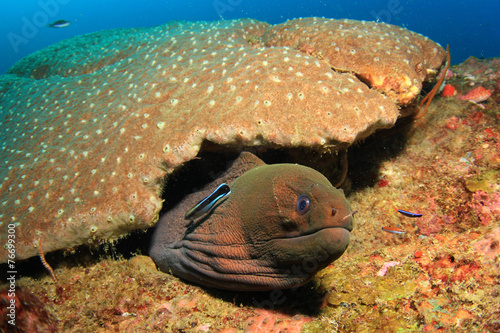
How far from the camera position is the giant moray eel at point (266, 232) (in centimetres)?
174

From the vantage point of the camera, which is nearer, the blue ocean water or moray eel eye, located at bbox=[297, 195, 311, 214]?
moray eel eye, located at bbox=[297, 195, 311, 214]

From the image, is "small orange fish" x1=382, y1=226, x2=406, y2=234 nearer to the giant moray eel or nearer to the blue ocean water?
the giant moray eel

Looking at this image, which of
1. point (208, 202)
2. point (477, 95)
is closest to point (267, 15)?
point (477, 95)

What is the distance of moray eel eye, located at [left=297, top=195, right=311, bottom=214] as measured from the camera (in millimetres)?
1750

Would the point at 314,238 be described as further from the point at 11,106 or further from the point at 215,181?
the point at 11,106

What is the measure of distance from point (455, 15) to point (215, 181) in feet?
287

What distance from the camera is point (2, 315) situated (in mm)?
1710

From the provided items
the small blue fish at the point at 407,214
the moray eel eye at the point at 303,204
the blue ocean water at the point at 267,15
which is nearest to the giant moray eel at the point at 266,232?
the moray eel eye at the point at 303,204

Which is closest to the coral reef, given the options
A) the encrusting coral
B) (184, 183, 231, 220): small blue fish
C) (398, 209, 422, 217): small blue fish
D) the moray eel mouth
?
(398, 209, 422, 217): small blue fish

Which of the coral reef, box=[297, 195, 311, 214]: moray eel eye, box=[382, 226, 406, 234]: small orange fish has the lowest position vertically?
box=[382, 226, 406, 234]: small orange fish

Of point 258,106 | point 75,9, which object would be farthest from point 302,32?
point 75,9

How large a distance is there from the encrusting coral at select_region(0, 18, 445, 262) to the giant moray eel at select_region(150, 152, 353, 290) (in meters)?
0.59

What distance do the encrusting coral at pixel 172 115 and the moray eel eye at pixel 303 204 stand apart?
964 millimetres

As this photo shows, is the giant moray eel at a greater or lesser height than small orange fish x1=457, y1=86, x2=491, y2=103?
greater
